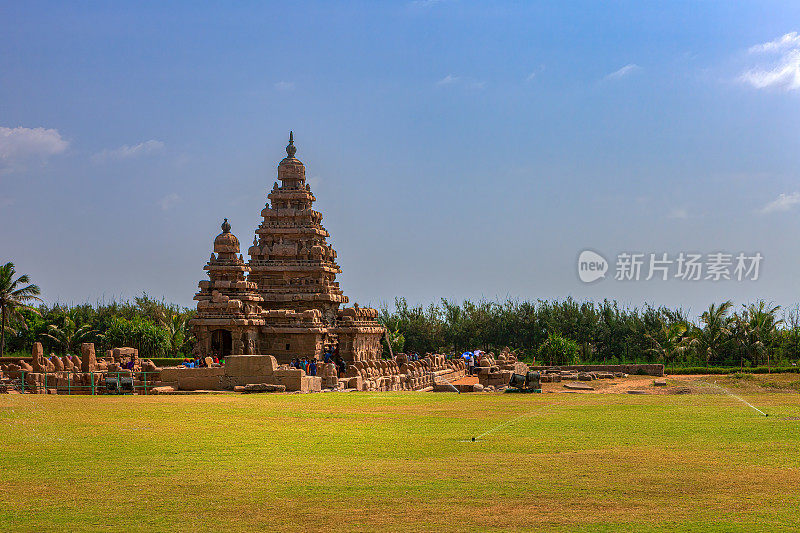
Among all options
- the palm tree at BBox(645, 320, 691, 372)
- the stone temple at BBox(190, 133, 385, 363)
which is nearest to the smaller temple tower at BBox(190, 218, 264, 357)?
the stone temple at BBox(190, 133, 385, 363)

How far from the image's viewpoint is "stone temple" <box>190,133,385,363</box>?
40.3 metres

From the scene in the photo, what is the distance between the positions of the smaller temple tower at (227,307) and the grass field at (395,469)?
19.9 metres

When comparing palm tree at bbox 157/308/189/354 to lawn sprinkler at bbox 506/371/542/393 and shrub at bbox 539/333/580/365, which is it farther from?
lawn sprinkler at bbox 506/371/542/393

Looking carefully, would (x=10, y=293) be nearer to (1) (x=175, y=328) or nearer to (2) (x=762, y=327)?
(1) (x=175, y=328)

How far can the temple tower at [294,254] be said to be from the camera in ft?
150

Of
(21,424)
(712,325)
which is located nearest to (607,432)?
(21,424)

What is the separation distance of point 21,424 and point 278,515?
9163 mm

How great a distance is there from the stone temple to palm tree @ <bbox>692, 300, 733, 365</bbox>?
688 inches

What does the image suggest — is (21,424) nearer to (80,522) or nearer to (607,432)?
(80,522)

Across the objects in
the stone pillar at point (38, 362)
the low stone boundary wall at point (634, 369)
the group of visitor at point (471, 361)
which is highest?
the stone pillar at point (38, 362)

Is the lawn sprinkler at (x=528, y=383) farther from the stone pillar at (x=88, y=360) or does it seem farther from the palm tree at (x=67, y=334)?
the palm tree at (x=67, y=334)

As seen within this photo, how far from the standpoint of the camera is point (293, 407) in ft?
66.6

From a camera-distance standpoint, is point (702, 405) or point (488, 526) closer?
point (488, 526)

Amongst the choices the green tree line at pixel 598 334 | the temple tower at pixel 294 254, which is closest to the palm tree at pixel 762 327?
the green tree line at pixel 598 334
